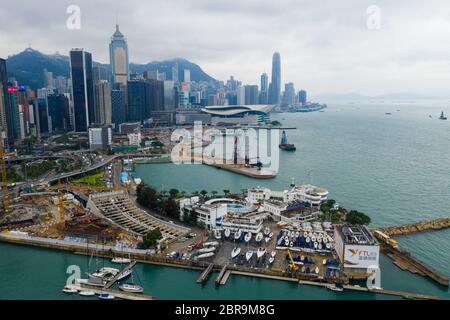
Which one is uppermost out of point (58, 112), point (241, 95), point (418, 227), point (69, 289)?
point (241, 95)

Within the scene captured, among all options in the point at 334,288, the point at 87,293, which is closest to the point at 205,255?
the point at 87,293

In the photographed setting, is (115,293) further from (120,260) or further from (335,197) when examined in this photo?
(335,197)

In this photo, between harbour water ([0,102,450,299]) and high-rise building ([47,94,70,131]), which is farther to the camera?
high-rise building ([47,94,70,131])

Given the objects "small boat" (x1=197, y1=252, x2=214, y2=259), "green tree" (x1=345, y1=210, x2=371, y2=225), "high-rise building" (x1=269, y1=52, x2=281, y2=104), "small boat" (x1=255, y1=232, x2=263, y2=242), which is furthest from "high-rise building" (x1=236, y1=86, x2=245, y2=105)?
"small boat" (x1=197, y1=252, x2=214, y2=259)

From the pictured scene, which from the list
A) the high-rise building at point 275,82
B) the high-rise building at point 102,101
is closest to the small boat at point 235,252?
the high-rise building at point 102,101

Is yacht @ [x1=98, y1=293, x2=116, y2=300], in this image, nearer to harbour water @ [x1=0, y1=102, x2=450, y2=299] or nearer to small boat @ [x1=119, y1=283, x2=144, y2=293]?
small boat @ [x1=119, y1=283, x2=144, y2=293]
